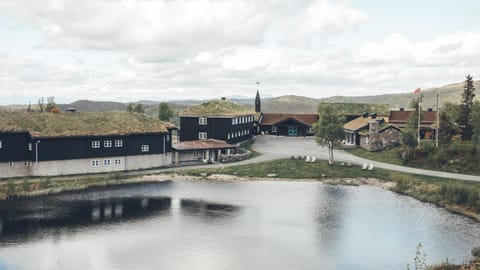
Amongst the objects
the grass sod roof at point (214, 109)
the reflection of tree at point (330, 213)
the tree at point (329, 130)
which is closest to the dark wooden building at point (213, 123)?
the grass sod roof at point (214, 109)

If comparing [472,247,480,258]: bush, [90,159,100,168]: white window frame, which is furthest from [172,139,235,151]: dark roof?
[472,247,480,258]: bush

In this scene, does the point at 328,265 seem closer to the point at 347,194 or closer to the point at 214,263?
the point at 214,263

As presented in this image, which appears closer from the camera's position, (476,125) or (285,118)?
(476,125)

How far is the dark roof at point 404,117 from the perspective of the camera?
8301 cm

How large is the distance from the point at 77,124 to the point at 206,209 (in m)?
27.1

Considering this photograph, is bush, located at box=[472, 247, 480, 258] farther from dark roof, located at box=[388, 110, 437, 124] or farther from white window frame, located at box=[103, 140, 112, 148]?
dark roof, located at box=[388, 110, 437, 124]

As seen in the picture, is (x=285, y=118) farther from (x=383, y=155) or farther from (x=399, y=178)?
(x=399, y=178)

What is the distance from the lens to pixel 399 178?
181ft

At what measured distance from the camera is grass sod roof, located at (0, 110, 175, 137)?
58.1 metres

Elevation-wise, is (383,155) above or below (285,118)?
below

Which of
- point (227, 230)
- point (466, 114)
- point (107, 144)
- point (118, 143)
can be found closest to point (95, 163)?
point (107, 144)

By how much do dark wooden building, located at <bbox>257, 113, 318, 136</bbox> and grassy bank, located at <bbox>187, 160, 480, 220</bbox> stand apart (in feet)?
104

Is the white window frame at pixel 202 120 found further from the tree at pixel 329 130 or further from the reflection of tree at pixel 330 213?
the reflection of tree at pixel 330 213

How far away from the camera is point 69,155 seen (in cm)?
5894
